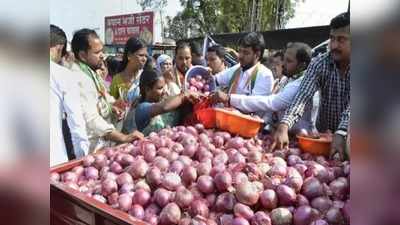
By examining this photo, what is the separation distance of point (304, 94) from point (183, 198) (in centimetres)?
49

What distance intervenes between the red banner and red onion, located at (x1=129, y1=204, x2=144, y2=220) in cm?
76

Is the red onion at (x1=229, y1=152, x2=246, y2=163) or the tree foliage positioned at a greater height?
the tree foliage

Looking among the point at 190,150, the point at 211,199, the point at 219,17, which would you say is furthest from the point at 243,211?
the point at 219,17

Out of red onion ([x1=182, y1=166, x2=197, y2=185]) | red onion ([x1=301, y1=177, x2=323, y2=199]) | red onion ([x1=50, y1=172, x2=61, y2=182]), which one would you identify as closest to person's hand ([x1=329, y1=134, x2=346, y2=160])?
red onion ([x1=301, y1=177, x2=323, y2=199])

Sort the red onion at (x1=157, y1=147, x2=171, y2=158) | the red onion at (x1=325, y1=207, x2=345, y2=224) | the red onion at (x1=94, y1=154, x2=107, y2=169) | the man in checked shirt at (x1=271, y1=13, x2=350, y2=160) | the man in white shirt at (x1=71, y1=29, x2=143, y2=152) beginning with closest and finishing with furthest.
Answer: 1. the red onion at (x1=325, y1=207, x2=345, y2=224)
2. the man in checked shirt at (x1=271, y1=13, x2=350, y2=160)
3. the red onion at (x1=157, y1=147, x2=171, y2=158)
4. the red onion at (x1=94, y1=154, x2=107, y2=169)
5. the man in white shirt at (x1=71, y1=29, x2=143, y2=152)

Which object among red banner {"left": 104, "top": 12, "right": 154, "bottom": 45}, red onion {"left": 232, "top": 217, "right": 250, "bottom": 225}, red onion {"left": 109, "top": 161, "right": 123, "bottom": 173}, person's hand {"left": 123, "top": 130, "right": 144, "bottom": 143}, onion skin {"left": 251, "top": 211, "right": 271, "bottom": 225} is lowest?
red onion {"left": 232, "top": 217, "right": 250, "bottom": 225}

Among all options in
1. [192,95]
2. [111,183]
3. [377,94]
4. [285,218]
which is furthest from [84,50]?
[377,94]

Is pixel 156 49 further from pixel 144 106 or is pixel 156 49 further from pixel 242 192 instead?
pixel 242 192

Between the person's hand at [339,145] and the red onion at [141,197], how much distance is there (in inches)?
22.9

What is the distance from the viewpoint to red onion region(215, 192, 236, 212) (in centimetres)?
119

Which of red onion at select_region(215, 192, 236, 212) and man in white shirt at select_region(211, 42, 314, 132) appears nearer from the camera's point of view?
red onion at select_region(215, 192, 236, 212)

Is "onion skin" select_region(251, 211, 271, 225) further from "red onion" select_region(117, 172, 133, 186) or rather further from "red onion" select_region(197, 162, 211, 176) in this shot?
"red onion" select_region(117, 172, 133, 186)

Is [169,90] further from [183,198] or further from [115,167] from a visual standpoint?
[183,198]

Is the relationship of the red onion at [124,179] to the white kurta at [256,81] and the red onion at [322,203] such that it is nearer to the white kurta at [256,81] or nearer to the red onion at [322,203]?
the white kurta at [256,81]
